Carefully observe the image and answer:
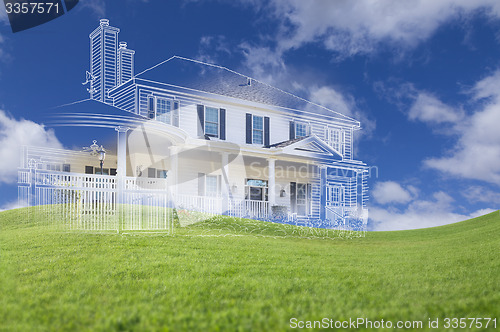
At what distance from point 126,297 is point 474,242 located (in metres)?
11.8

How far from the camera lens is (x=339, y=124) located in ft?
74.9

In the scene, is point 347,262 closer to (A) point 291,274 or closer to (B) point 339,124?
(A) point 291,274

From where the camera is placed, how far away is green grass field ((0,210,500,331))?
5801 millimetres

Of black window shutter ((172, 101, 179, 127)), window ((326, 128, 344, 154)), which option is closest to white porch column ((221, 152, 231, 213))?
black window shutter ((172, 101, 179, 127))

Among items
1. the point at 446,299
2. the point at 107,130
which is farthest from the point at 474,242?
the point at 107,130

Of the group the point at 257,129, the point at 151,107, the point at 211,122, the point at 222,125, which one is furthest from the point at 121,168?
the point at 257,129

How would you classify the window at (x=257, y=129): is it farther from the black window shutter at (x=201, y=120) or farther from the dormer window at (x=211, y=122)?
the black window shutter at (x=201, y=120)

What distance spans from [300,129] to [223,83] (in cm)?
462

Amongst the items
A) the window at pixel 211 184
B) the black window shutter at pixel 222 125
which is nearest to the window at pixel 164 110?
the black window shutter at pixel 222 125

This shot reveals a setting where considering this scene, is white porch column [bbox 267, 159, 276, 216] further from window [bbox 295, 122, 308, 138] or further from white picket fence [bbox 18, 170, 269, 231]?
white picket fence [bbox 18, 170, 269, 231]

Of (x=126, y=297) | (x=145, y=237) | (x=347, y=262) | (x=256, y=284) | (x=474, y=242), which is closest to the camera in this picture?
(x=126, y=297)

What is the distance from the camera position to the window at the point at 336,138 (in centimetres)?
2244

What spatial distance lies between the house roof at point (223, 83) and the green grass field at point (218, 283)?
755 cm

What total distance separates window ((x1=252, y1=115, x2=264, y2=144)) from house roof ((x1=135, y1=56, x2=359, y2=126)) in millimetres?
791
